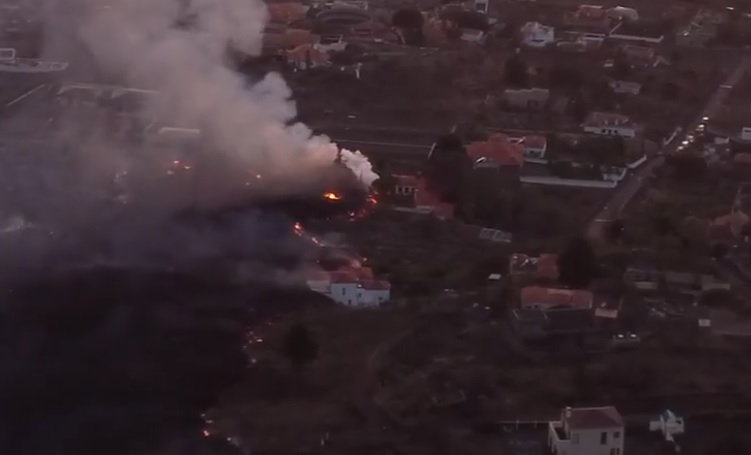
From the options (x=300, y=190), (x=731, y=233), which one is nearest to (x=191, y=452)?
(x=300, y=190)

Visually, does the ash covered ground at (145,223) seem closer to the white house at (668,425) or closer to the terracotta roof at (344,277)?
the terracotta roof at (344,277)

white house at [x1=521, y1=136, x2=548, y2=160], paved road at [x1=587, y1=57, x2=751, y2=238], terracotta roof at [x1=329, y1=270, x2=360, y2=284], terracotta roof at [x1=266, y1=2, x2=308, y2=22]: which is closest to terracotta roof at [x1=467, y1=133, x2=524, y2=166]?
white house at [x1=521, y1=136, x2=548, y2=160]

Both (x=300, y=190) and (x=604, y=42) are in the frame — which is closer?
(x=300, y=190)

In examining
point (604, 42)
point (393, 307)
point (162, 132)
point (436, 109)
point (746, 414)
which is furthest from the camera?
point (604, 42)

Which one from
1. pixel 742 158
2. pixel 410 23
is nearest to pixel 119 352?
pixel 742 158

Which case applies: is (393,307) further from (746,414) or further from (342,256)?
(746,414)

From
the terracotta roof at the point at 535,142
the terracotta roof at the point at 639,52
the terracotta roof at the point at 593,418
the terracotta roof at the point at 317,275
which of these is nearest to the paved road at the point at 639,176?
the terracotta roof at the point at 535,142
